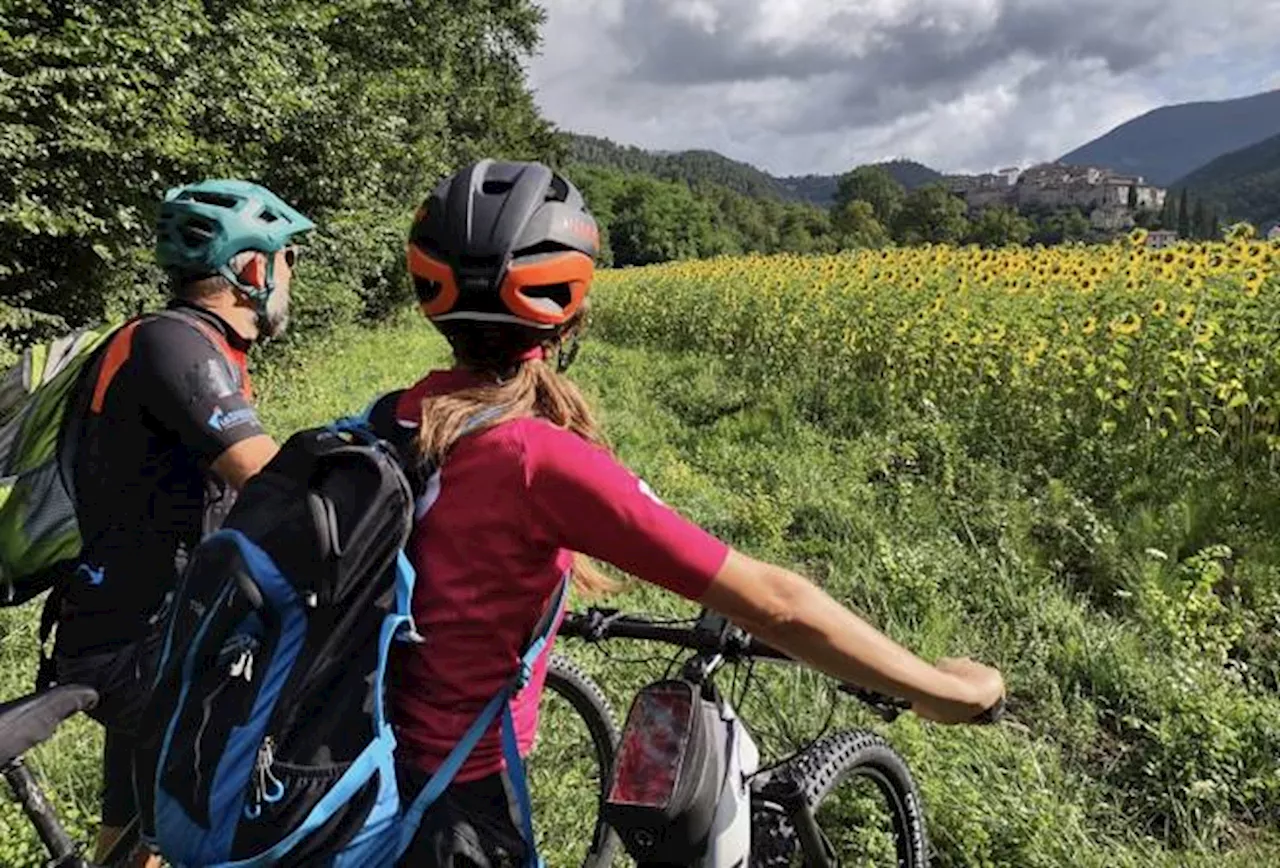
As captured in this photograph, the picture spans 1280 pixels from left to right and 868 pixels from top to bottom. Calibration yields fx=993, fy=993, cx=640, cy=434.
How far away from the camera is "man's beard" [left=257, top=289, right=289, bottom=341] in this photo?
102 inches

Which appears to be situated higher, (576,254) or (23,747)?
(576,254)

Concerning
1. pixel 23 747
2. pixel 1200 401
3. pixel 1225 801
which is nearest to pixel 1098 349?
pixel 1200 401

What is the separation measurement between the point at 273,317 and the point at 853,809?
216 cm

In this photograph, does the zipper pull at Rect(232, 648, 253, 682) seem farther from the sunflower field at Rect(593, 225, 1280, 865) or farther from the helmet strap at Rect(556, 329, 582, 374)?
the sunflower field at Rect(593, 225, 1280, 865)

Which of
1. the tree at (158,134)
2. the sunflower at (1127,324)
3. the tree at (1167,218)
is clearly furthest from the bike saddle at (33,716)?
the tree at (1167,218)

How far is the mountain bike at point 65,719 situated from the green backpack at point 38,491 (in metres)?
0.35

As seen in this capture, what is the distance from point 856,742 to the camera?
8.47ft

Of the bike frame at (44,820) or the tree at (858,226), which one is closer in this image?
the bike frame at (44,820)

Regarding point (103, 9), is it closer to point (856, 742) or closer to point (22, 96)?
point (22, 96)

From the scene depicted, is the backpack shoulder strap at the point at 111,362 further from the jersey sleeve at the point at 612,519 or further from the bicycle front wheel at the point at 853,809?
the bicycle front wheel at the point at 853,809

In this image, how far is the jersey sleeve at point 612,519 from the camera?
148 centimetres

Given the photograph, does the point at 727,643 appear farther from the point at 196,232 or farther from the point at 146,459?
the point at 196,232

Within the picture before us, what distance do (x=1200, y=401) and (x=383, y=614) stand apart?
6.56 m

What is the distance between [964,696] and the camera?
5.65 ft
